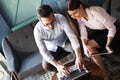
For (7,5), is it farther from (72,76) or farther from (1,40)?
(72,76)

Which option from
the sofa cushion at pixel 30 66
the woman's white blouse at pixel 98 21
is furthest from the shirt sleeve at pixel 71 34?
the sofa cushion at pixel 30 66

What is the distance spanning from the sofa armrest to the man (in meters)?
0.49

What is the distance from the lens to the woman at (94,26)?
2066 mm

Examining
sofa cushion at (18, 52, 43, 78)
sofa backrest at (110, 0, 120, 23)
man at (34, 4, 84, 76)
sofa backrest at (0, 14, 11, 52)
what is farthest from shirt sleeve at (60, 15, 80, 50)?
sofa backrest at (0, 14, 11, 52)

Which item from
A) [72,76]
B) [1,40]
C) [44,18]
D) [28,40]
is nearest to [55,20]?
[44,18]

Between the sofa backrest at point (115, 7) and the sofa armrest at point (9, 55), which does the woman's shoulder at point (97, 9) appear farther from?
the sofa armrest at point (9, 55)

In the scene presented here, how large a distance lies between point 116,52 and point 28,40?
4.04ft

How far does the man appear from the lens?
207cm

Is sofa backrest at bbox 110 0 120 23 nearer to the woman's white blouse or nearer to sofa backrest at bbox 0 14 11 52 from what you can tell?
the woman's white blouse

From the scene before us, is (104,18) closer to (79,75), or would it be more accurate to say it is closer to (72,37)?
(72,37)

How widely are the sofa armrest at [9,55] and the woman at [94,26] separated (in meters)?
0.95

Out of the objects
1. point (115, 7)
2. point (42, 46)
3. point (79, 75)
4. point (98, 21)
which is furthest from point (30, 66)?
point (115, 7)

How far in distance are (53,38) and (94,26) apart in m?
0.44

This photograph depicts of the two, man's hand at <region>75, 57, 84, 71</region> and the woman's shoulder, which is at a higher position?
the woman's shoulder
